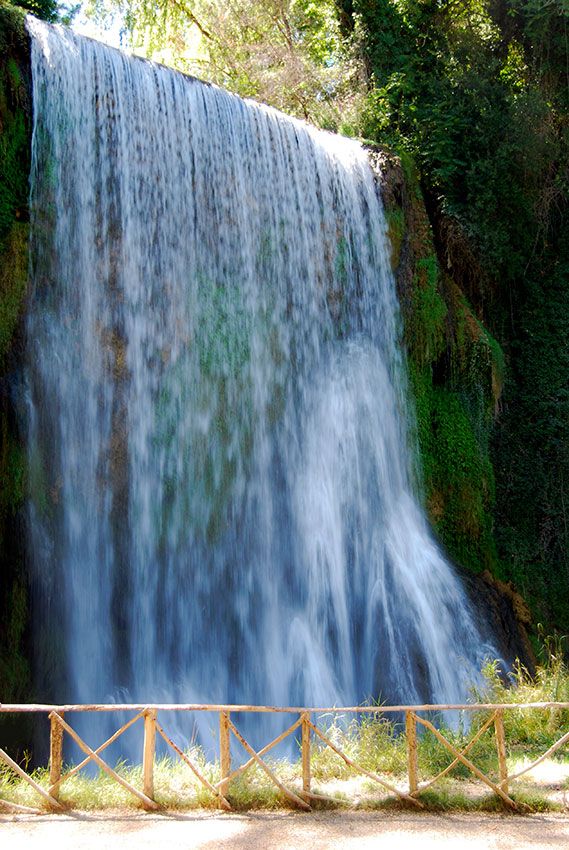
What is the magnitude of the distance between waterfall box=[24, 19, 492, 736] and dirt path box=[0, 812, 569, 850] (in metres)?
4.45

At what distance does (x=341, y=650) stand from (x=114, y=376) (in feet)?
15.1

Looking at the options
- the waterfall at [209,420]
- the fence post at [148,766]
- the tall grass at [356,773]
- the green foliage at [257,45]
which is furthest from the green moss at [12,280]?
the green foliage at [257,45]

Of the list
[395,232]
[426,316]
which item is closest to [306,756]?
[426,316]

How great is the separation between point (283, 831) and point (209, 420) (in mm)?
7146

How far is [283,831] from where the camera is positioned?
6012 millimetres

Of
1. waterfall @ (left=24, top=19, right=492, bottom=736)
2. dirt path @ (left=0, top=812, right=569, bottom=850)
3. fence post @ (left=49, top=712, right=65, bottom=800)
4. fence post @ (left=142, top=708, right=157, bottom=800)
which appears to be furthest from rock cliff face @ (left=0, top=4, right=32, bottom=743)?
dirt path @ (left=0, top=812, right=569, bottom=850)

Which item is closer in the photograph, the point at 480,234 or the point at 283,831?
the point at 283,831

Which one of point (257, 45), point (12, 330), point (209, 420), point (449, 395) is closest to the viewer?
point (12, 330)

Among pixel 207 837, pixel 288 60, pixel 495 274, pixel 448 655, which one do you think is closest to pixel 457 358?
pixel 495 274

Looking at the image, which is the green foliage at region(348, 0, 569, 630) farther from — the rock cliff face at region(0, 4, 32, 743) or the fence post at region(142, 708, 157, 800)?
the fence post at region(142, 708, 157, 800)

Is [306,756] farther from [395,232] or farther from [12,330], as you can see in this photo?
[395,232]

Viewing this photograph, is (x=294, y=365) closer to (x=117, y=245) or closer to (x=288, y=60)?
(x=117, y=245)

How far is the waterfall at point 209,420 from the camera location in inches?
441

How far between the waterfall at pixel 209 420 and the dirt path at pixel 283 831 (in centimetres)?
445
